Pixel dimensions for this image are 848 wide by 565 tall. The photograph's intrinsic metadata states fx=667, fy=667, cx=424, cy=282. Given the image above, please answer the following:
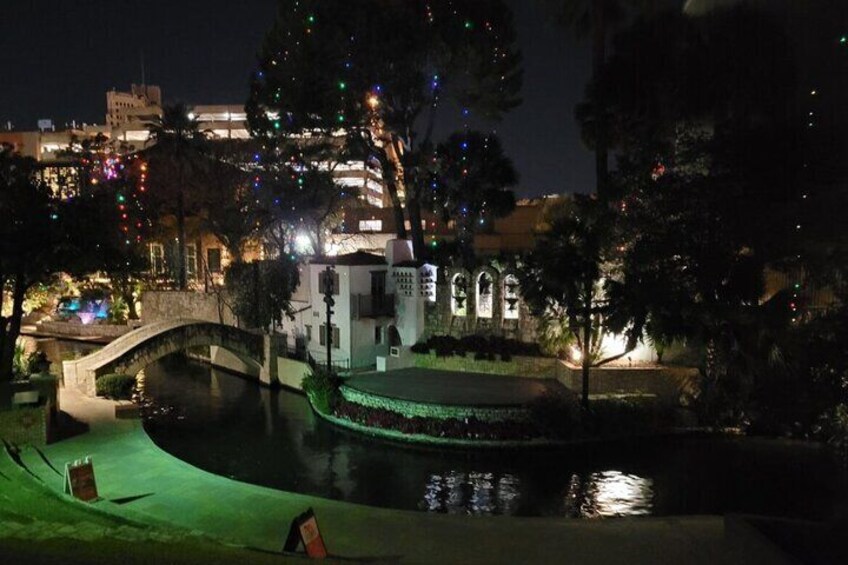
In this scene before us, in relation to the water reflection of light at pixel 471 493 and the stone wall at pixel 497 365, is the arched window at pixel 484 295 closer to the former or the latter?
the stone wall at pixel 497 365

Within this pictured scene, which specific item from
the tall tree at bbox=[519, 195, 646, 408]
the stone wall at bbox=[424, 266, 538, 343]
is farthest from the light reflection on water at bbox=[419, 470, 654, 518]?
the stone wall at bbox=[424, 266, 538, 343]

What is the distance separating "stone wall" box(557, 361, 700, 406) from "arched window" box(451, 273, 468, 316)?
7.45m

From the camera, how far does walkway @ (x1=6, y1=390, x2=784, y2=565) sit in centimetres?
1120

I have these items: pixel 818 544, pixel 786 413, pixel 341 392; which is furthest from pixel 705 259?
pixel 341 392

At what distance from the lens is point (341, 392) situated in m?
25.6

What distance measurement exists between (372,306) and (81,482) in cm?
1896

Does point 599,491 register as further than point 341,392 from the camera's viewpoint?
No

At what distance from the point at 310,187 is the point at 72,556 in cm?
3108

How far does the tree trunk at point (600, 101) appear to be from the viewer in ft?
79.5

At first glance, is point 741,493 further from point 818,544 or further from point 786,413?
point 818,544

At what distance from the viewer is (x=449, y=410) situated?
22.2 m

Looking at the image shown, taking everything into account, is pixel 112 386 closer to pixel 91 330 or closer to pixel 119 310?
pixel 91 330

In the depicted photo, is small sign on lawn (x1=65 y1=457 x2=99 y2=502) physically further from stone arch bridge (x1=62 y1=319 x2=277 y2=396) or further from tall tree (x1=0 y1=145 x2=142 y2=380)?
stone arch bridge (x1=62 y1=319 x2=277 y2=396)

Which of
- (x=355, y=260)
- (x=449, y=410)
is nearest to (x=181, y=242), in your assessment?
(x=355, y=260)
